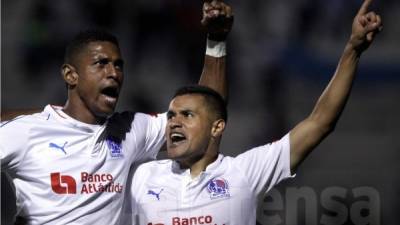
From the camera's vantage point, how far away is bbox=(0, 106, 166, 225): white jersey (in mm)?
3420

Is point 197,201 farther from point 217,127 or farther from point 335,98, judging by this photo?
point 335,98

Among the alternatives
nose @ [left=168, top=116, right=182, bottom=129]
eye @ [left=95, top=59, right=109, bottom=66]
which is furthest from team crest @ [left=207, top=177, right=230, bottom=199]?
eye @ [left=95, top=59, right=109, bottom=66]

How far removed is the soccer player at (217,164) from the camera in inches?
134

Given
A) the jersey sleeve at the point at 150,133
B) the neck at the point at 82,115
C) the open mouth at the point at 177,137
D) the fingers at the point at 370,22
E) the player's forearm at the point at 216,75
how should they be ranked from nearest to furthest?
1. the fingers at the point at 370,22
2. the open mouth at the point at 177,137
3. the neck at the point at 82,115
4. the jersey sleeve at the point at 150,133
5. the player's forearm at the point at 216,75

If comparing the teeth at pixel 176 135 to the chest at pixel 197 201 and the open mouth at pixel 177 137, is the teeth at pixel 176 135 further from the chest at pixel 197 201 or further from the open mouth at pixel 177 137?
the chest at pixel 197 201

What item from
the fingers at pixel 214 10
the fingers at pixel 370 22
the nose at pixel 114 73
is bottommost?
the nose at pixel 114 73

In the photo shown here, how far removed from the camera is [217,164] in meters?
3.53

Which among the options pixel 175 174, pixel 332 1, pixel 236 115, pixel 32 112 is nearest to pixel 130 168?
pixel 175 174

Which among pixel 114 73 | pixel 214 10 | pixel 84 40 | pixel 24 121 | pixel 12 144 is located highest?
pixel 214 10

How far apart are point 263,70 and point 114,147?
1989 millimetres

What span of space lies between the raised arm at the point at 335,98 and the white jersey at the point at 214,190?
0.20 ft

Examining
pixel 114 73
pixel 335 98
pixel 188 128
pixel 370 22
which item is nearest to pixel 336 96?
pixel 335 98

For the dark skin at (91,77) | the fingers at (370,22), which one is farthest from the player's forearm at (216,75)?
the fingers at (370,22)

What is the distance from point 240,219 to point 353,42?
0.91 meters
